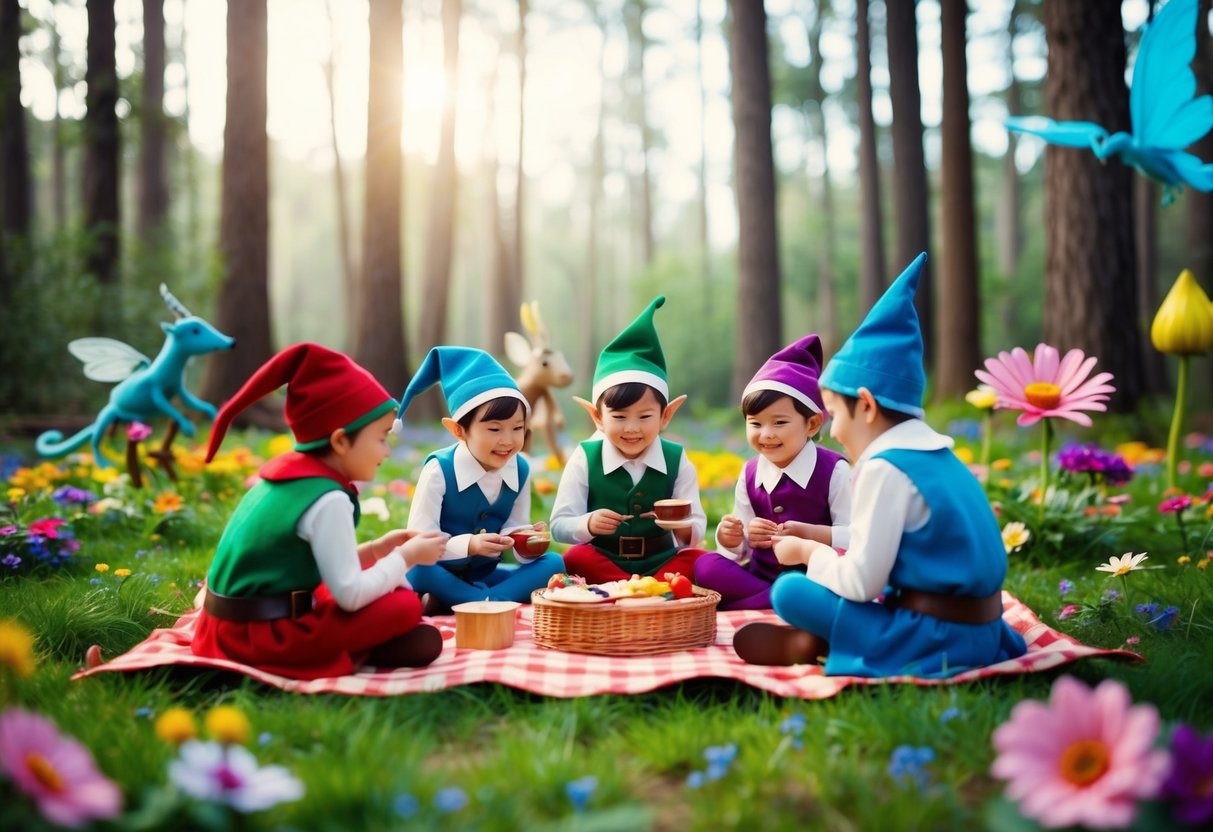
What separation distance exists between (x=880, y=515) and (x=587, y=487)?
1.78 m

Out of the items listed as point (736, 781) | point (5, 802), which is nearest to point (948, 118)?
point (736, 781)

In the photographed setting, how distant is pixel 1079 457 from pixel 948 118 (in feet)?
21.6

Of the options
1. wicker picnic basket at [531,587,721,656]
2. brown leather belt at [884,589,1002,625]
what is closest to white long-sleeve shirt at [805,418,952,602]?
brown leather belt at [884,589,1002,625]

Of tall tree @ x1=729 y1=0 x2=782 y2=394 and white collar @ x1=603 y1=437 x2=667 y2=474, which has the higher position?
tall tree @ x1=729 y1=0 x2=782 y2=394

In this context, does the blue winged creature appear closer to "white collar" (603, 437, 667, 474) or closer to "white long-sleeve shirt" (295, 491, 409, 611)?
"white collar" (603, 437, 667, 474)

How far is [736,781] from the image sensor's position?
2316 mm

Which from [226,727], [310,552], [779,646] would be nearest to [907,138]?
[779,646]

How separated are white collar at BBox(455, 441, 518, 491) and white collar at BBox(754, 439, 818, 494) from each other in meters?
1.09

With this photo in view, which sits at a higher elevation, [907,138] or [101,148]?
→ [907,138]

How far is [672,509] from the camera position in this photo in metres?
3.98

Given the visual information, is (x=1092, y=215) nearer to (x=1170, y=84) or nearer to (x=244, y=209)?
(x=1170, y=84)

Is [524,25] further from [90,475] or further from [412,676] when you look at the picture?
[412,676]

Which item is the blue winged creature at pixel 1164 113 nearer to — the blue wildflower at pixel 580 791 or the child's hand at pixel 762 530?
the child's hand at pixel 762 530

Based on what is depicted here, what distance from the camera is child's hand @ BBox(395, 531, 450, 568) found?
3.31 m
